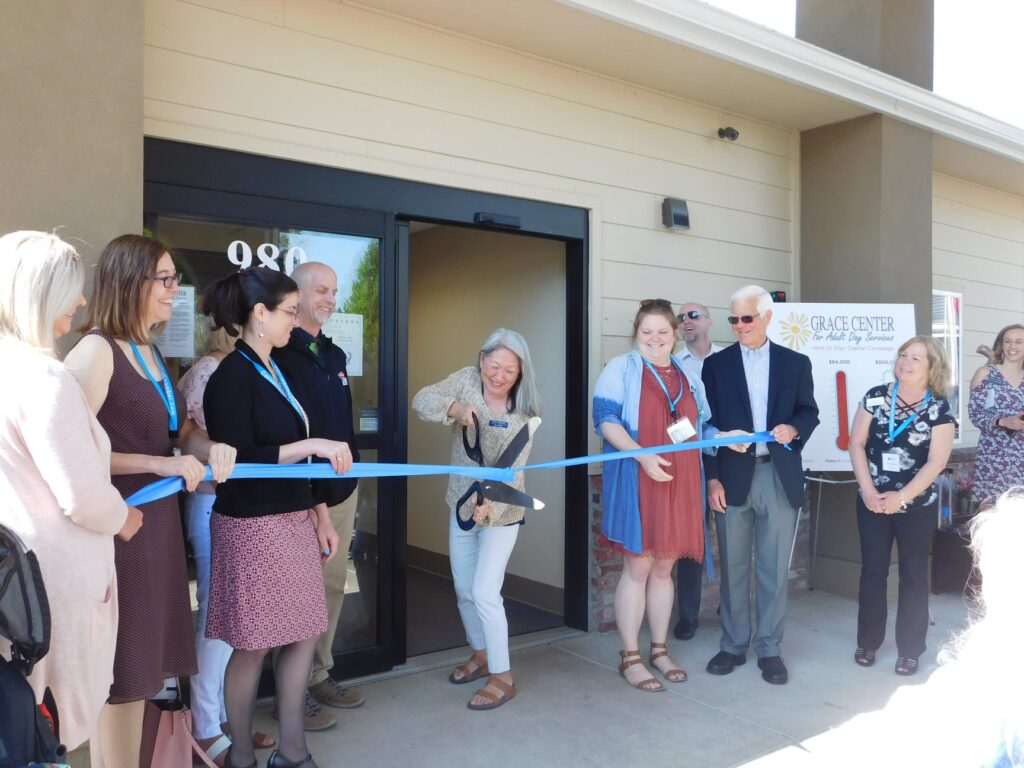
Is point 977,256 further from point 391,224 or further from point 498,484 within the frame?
point 498,484

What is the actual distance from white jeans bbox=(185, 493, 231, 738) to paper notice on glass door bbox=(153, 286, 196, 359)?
0.66 metres

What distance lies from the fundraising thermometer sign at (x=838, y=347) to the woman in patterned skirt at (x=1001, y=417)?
61 cm

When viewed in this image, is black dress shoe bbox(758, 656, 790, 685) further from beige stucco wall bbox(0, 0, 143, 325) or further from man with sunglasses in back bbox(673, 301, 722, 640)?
beige stucco wall bbox(0, 0, 143, 325)

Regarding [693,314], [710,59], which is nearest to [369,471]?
[693,314]

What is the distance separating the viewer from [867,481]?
414 centimetres

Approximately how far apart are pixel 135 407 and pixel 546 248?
10.7 ft

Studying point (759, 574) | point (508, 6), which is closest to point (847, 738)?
point (759, 574)

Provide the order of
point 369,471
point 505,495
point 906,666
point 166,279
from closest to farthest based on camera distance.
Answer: point 166,279, point 369,471, point 505,495, point 906,666

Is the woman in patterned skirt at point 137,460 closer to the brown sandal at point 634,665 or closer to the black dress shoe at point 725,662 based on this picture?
the brown sandal at point 634,665

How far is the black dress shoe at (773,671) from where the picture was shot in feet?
12.8

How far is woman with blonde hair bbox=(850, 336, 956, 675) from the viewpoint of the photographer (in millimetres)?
4008

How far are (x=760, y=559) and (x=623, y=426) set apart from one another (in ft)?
3.27

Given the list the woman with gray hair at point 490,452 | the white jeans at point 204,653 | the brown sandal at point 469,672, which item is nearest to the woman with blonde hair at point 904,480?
the woman with gray hair at point 490,452

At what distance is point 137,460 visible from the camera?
Result: 2260 millimetres
